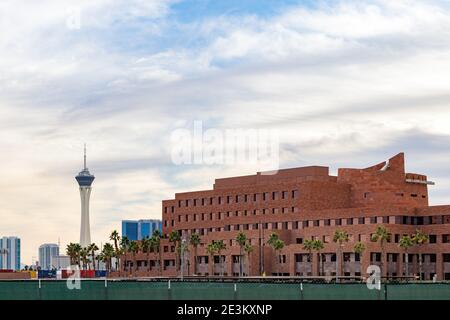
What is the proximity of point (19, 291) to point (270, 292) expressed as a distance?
13.8 metres

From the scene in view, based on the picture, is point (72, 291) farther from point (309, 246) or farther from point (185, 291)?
point (309, 246)

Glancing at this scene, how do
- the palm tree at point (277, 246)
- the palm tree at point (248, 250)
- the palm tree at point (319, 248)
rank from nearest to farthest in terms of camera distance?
the palm tree at point (319, 248)
the palm tree at point (277, 246)
the palm tree at point (248, 250)

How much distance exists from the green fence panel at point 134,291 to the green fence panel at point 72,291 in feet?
1.75

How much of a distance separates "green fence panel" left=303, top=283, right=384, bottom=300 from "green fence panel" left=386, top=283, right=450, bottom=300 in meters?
1.17

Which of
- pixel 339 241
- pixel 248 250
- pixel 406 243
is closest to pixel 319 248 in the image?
pixel 339 241

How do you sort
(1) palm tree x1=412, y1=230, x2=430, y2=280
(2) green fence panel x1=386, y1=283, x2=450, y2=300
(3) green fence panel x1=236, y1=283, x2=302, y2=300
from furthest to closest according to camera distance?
(1) palm tree x1=412, y1=230, x2=430, y2=280
(2) green fence panel x1=386, y1=283, x2=450, y2=300
(3) green fence panel x1=236, y1=283, x2=302, y2=300

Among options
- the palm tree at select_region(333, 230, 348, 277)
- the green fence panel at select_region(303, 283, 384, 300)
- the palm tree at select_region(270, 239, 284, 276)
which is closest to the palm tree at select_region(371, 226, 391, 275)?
the palm tree at select_region(333, 230, 348, 277)

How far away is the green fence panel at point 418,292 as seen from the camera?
49.5 metres

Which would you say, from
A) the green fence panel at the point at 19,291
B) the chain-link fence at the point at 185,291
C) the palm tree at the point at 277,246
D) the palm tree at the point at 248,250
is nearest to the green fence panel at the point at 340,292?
the chain-link fence at the point at 185,291

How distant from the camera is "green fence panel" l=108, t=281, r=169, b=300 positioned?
1891 inches

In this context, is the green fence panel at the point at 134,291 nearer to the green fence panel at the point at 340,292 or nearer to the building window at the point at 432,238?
the green fence panel at the point at 340,292

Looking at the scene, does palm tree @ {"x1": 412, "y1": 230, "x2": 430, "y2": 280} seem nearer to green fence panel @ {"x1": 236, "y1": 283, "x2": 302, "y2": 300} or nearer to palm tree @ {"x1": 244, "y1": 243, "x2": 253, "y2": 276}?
palm tree @ {"x1": 244, "y1": 243, "x2": 253, "y2": 276}
